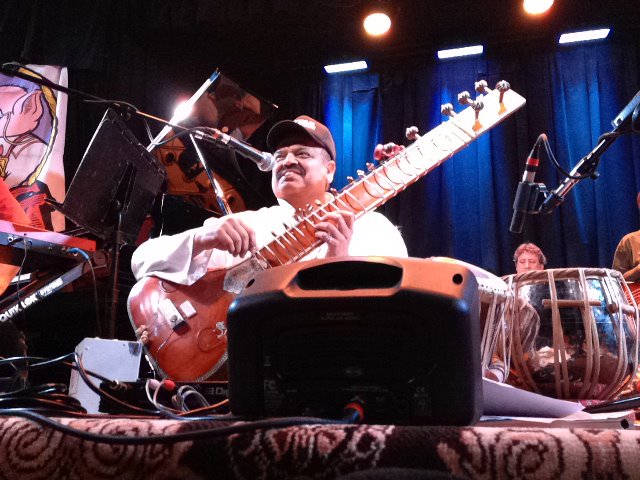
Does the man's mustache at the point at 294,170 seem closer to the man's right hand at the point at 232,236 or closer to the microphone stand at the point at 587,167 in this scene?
the man's right hand at the point at 232,236

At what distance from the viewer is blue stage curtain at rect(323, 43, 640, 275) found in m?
4.38

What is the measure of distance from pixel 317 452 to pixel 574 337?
0.97 meters

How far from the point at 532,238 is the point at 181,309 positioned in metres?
3.41

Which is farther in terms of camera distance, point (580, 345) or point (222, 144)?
point (222, 144)

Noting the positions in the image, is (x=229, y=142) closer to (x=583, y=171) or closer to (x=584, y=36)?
(x=583, y=171)

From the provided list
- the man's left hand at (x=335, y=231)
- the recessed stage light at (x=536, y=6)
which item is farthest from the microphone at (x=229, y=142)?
the recessed stage light at (x=536, y=6)

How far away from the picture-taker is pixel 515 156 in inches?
184

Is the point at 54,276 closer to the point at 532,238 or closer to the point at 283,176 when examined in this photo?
the point at 283,176

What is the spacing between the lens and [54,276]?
2693 mm

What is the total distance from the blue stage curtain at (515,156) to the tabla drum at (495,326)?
10.4 ft

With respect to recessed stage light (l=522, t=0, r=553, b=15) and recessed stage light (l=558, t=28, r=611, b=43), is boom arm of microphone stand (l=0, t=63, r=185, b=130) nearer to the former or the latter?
recessed stage light (l=522, t=0, r=553, b=15)

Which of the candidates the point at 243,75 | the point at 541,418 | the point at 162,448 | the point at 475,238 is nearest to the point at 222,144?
the point at 541,418

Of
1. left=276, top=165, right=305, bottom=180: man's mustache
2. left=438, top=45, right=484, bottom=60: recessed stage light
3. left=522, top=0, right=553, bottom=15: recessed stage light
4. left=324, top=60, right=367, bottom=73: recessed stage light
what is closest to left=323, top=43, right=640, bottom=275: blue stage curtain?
left=438, top=45, right=484, bottom=60: recessed stage light

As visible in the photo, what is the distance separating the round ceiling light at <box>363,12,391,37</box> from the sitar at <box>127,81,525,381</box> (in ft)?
8.95
